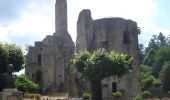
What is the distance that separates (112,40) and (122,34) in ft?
3.75

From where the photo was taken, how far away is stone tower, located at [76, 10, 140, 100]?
45.1 meters

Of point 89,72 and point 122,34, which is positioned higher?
point 122,34

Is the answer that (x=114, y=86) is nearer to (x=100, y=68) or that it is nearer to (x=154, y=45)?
(x=100, y=68)

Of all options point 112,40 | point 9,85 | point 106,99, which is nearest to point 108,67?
point 106,99

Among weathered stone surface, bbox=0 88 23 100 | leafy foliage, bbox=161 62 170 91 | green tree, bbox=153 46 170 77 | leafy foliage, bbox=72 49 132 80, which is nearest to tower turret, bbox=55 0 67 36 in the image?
leafy foliage, bbox=161 62 170 91

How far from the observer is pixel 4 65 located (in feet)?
111

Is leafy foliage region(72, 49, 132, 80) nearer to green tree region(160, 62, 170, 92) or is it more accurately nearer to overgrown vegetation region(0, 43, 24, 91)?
overgrown vegetation region(0, 43, 24, 91)

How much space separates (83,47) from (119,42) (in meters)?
4.54

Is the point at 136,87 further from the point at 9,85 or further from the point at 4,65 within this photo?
the point at 9,85

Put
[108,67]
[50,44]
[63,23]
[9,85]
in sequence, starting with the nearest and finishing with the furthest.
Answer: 1. [9,85]
2. [108,67]
3. [50,44]
4. [63,23]

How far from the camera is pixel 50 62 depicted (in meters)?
57.4

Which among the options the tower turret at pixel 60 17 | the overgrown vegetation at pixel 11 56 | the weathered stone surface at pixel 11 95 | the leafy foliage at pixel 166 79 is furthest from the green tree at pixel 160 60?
the weathered stone surface at pixel 11 95

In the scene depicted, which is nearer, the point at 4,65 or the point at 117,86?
the point at 4,65

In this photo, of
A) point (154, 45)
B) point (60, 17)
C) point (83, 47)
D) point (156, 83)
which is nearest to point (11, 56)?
point (83, 47)
